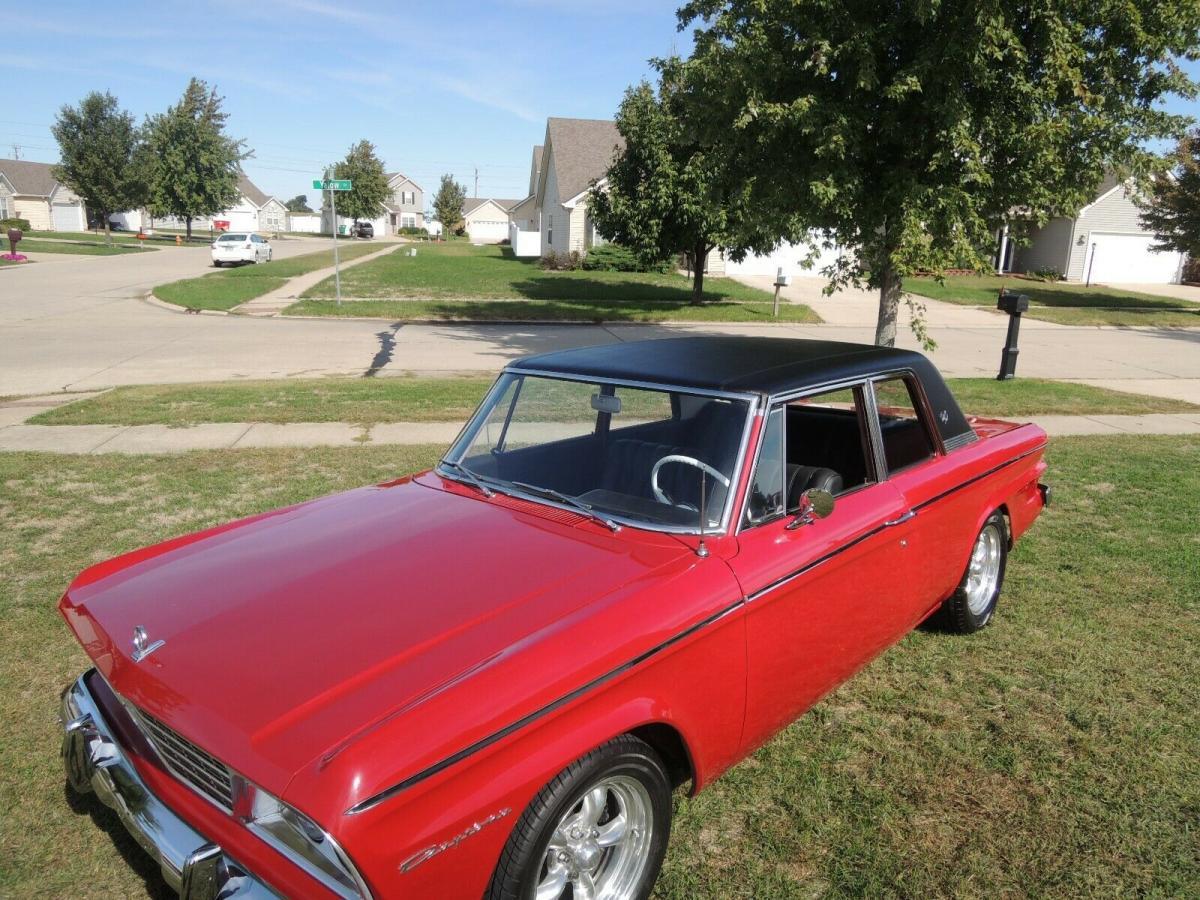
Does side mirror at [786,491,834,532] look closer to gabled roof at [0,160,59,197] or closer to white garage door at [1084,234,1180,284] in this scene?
white garage door at [1084,234,1180,284]

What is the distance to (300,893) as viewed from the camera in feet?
5.89

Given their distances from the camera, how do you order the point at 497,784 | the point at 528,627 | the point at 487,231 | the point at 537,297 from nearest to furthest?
1. the point at 497,784
2. the point at 528,627
3. the point at 537,297
4. the point at 487,231

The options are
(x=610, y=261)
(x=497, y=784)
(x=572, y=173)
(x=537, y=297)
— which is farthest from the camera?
(x=572, y=173)

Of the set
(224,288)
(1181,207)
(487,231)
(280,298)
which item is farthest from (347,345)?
(487,231)

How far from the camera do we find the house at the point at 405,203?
114 meters

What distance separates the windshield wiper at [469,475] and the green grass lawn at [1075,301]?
1986cm

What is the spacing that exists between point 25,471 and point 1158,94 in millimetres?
11495

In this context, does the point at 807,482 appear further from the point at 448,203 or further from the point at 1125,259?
the point at 448,203

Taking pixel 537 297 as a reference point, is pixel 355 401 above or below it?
below

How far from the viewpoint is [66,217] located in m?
80.4

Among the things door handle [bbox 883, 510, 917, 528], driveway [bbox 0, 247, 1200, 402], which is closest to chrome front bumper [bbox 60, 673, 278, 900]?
door handle [bbox 883, 510, 917, 528]

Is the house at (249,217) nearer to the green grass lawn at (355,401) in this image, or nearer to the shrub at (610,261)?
the shrub at (610,261)

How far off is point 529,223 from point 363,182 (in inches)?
1010

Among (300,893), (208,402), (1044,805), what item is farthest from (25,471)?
(1044,805)
